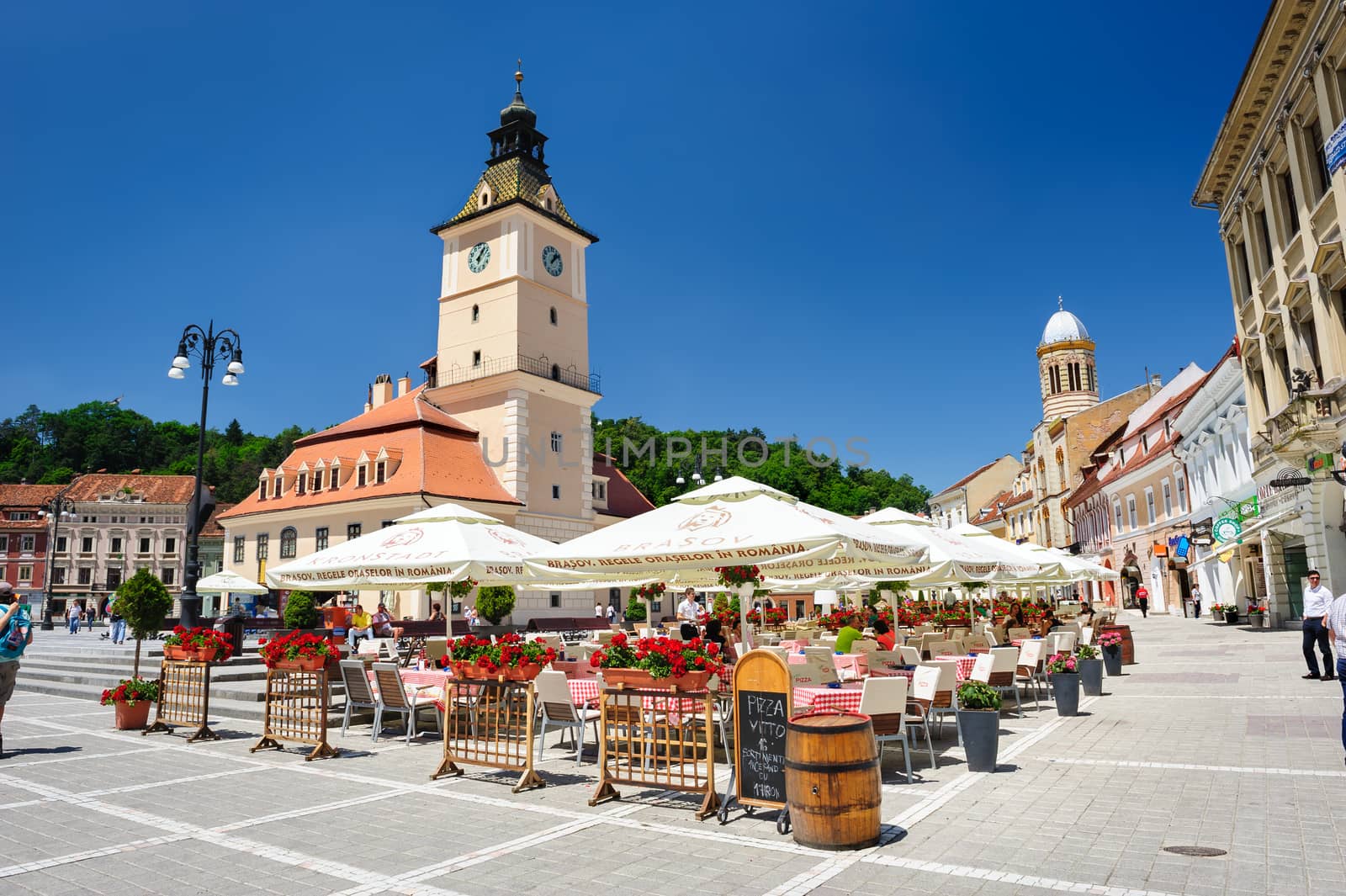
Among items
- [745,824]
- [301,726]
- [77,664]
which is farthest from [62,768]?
[77,664]

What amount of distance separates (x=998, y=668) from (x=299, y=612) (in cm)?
2059

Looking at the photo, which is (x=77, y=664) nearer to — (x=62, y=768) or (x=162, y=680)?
(x=162, y=680)

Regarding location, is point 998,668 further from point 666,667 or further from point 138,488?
point 138,488

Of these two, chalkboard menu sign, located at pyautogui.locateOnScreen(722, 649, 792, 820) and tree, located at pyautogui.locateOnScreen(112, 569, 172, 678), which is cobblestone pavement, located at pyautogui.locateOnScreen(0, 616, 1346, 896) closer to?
chalkboard menu sign, located at pyautogui.locateOnScreen(722, 649, 792, 820)

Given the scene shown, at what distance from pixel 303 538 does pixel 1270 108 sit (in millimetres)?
37821

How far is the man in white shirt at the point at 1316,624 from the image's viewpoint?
14469mm

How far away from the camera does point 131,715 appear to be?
1232 cm

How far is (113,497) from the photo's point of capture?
7706 cm

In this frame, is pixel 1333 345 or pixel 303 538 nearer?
pixel 1333 345

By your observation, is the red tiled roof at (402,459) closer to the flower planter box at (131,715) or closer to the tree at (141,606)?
the tree at (141,606)

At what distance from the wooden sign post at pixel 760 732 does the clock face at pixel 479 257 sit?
126 feet

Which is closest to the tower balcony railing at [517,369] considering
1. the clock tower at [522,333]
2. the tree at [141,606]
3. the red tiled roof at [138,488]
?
the clock tower at [522,333]

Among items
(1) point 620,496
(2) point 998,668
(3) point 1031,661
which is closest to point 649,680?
(2) point 998,668

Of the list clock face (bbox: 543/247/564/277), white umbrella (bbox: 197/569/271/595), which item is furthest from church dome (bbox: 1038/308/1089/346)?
white umbrella (bbox: 197/569/271/595)
